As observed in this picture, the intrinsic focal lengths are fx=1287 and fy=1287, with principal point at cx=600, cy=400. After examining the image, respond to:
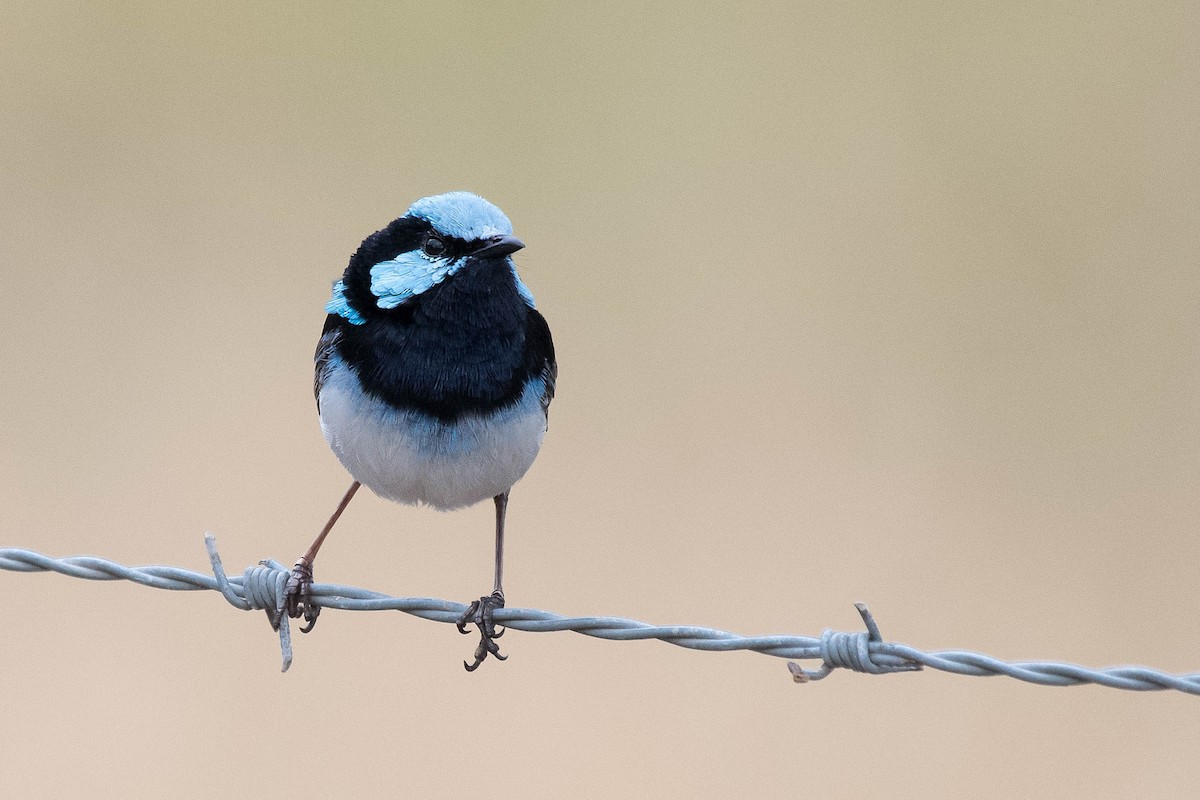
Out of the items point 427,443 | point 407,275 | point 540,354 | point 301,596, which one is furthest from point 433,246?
point 301,596

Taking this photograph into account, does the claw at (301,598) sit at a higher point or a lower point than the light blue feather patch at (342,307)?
lower

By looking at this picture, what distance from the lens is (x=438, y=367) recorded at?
4.04 m

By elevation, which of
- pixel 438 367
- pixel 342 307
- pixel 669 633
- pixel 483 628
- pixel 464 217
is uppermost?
pixel 464 217

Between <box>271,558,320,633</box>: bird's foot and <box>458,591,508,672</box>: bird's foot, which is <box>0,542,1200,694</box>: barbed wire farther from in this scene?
<box>458,591,508,672</box>: bird's foot

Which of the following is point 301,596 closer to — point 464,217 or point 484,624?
point 484,624

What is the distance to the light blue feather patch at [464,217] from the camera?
417 centimetres

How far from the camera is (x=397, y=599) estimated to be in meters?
3.55

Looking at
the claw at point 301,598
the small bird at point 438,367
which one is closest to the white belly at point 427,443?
the small bird at point 438,367

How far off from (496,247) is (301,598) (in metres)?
1.34

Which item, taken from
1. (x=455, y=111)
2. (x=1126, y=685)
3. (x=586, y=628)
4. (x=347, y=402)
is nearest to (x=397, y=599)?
(x=586, y=628)

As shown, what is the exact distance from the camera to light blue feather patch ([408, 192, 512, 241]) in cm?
417

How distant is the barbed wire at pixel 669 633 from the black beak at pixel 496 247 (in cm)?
116

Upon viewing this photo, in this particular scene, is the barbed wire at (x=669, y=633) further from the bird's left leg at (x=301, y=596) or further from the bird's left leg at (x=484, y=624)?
the bird's left leg at (x=484, y=624)

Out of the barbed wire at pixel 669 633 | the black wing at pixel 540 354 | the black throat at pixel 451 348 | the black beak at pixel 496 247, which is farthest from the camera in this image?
the black wing at pixel 540 354
